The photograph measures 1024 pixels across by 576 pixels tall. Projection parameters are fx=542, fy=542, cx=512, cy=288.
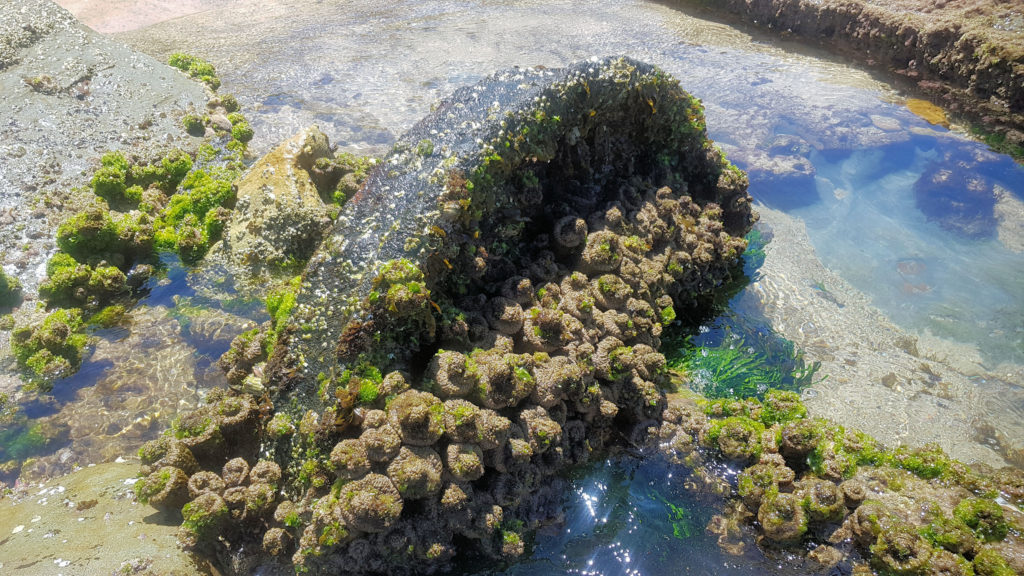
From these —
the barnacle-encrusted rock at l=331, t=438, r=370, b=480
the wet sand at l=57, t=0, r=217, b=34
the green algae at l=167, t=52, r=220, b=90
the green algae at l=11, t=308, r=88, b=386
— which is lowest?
the green algae at l=11, t=308, r=88, b=386

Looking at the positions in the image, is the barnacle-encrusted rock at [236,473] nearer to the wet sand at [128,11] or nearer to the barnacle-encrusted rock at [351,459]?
the barnacle-encrusted rock at [351,459]

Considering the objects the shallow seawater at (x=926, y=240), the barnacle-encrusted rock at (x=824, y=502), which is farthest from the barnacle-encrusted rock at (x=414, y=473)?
the shallow seawater at (x=926, y=240)

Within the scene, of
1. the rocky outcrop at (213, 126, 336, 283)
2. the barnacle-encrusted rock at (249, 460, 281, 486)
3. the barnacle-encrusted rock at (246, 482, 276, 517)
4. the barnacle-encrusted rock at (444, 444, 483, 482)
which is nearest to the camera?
the barnacle-encrusted rock at (444, 444, 483, 482)

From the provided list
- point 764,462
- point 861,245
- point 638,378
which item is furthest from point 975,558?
point 861,245

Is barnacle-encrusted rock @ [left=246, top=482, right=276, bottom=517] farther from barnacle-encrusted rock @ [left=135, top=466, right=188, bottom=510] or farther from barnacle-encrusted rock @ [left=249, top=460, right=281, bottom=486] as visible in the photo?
barnacle-encrusted rock @ [left=135, top=466, right=188, bottom=510]

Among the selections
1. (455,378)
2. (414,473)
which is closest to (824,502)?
(455,378)

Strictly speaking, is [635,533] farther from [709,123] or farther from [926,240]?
[709,123]

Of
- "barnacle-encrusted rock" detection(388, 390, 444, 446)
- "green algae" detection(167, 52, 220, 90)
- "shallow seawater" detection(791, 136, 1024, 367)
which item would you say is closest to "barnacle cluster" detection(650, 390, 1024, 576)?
"barnacle-encrusted rock" detection(388, 390, 444, 446)

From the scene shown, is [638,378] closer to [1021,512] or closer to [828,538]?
[828,538]
